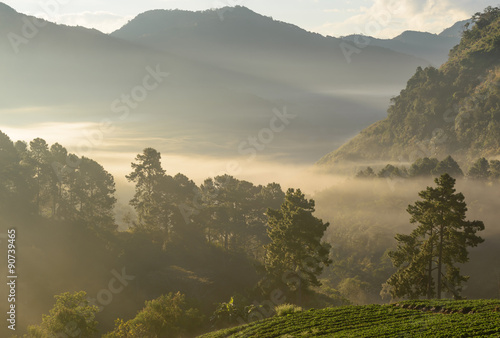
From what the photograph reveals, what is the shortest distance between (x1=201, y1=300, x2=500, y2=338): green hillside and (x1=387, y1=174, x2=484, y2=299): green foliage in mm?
8666

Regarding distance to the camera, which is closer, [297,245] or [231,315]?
[231,315]

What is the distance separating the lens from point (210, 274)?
73.2 meters

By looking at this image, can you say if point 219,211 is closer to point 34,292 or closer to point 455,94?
point 34,292

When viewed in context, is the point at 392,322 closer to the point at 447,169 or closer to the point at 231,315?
the point at 231,315

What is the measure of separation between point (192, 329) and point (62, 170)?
161 ft

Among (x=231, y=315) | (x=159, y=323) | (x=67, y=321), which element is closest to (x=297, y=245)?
(x=231, y=315)

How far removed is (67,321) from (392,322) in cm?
2967

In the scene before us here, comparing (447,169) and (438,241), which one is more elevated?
(447,169)

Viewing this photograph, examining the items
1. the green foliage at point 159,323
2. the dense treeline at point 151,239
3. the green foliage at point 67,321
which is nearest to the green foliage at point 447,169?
the dense treeline at point 151,239

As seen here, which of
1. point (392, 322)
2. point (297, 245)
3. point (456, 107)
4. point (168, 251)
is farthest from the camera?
point (456, 107)

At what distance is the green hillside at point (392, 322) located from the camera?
2872 cm

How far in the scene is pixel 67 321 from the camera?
39.5 m

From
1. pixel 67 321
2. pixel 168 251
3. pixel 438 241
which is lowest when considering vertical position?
pixel 67 321

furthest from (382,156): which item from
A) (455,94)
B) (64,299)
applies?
(64,299)
